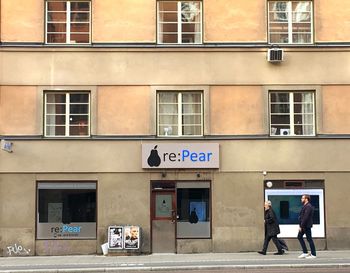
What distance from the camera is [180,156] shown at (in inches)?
788

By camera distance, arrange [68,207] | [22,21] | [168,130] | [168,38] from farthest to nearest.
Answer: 1. [168,38]
2. [168,130]
3. [22,21]
4. [68,207]

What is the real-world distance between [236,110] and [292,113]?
76.6 inches

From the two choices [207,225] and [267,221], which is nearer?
[267,221]

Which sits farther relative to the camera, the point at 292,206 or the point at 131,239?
the point at 292,206

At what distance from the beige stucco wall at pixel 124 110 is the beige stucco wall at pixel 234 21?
3057 millimetres

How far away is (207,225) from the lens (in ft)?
66.0

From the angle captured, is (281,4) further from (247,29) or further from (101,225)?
(101,225)

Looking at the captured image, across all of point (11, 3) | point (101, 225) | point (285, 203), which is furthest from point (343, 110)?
point (11, 3)

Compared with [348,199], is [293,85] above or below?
above

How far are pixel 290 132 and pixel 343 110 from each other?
193 centimetres

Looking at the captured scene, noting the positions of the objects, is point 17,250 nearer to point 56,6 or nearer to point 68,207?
point 68,207

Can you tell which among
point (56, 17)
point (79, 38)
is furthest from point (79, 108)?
point (56, 17)

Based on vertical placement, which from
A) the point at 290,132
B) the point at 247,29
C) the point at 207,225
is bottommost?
the point at 207,225

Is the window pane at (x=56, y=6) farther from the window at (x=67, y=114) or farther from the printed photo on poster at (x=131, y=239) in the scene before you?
the printed photo on poster at (x=131, y=239)
